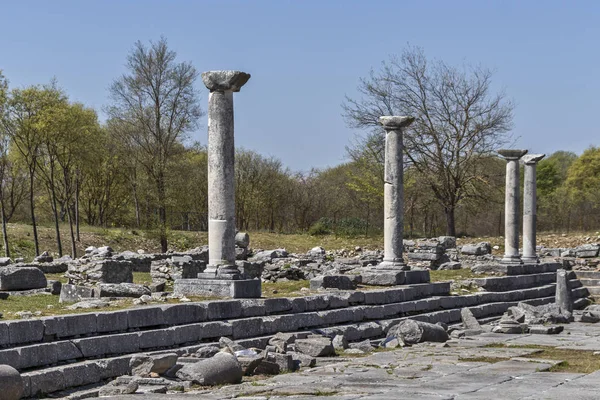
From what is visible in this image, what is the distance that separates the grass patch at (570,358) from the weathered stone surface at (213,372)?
3967 millimetres

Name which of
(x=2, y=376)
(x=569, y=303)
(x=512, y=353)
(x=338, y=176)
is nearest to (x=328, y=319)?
(x=512, y=353)

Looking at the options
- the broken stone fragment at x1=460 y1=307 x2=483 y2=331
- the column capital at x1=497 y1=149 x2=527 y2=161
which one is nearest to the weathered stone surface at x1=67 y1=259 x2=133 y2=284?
the broken stone fragment at x1=460 y1=307 x2=483 y2=331

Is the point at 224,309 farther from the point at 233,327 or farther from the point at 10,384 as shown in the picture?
A: the point at 10,384

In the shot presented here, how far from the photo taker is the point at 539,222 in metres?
53.5

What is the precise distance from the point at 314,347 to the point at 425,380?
2632mm

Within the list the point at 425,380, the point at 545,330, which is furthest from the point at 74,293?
the point at 545,330

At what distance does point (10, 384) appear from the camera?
29.1 ft

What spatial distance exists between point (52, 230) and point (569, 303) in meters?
25.1

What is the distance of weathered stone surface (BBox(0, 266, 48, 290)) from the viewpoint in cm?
1772

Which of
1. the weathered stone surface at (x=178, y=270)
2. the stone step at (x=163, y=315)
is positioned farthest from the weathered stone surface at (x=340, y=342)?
the weathered stone surface at (x=178, y=270)

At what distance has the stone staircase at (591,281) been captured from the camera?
2611cm

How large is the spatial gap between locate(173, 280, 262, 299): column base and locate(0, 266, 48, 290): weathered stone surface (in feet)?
14.0

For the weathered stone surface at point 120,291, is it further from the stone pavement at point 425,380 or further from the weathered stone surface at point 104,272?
the stone pavement at point 425,380

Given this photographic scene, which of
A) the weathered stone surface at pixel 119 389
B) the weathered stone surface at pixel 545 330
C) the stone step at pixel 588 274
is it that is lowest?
the weathered stone surface at pixel 545 330
